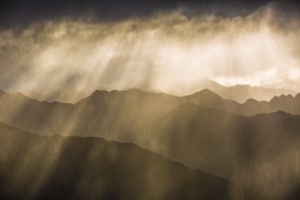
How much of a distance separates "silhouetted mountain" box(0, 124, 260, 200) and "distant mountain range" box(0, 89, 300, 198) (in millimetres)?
8155

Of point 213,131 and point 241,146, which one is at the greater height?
point 213,131

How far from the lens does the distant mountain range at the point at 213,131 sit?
9944 cm

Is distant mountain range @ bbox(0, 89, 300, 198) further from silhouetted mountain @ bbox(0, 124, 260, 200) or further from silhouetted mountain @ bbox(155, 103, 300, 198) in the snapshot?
silhouetted mountain @ bbox(0, 124, 260, 200)

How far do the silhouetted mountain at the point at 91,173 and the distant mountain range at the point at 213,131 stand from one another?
26.8 ft

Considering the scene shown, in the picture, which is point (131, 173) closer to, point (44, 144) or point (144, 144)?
point (144, 144)

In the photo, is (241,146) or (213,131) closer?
(241,146)

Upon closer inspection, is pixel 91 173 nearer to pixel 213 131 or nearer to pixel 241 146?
pixel 241 146

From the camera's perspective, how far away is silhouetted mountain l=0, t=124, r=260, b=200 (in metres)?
89.9

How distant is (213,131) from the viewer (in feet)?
451

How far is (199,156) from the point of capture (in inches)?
4670

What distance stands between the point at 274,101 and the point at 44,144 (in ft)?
299

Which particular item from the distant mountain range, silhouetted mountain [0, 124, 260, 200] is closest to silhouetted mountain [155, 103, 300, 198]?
the distant mountain range

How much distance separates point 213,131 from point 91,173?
182 feet

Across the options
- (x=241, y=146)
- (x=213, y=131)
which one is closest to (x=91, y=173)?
(x=241, y=146)
